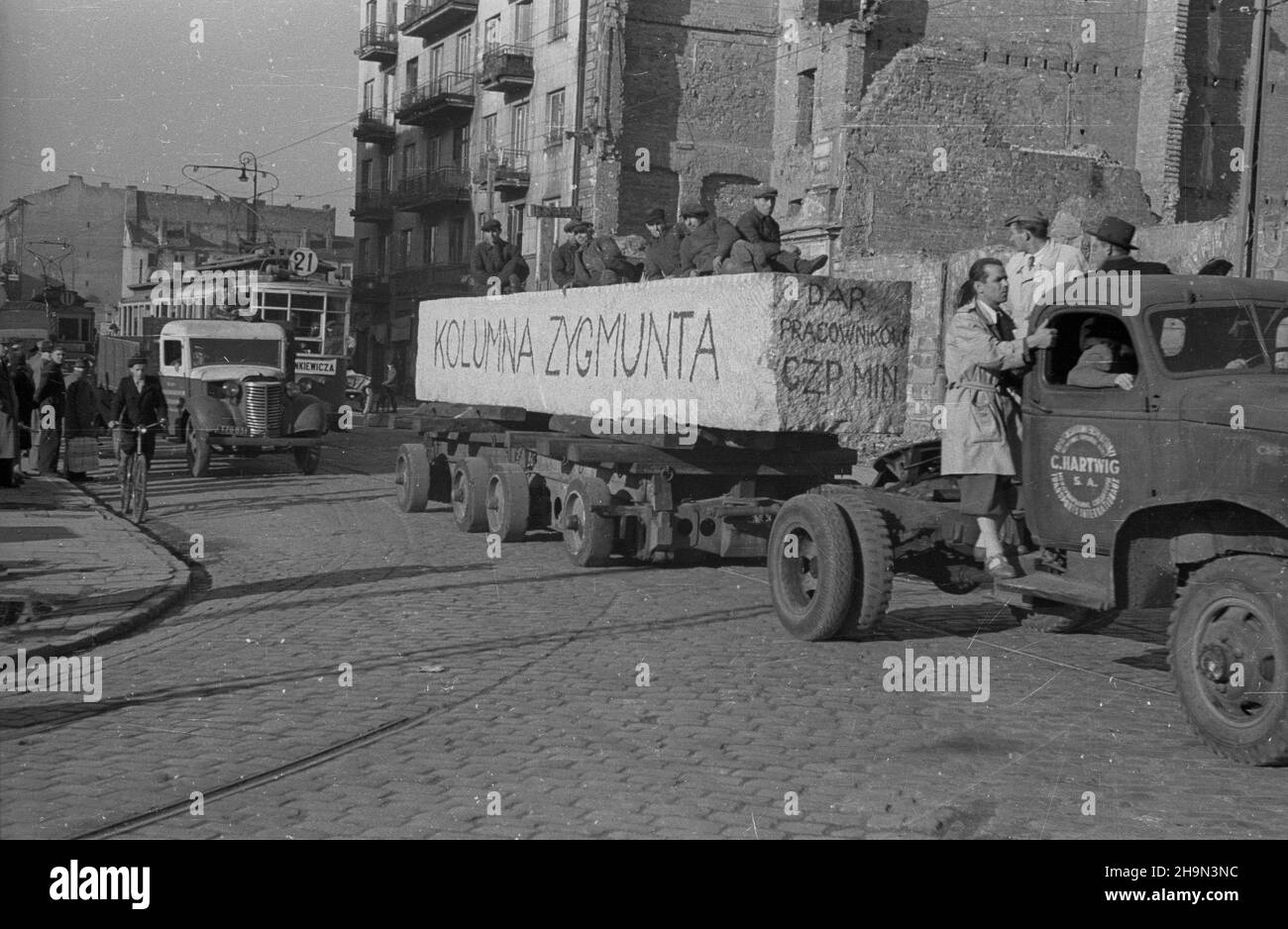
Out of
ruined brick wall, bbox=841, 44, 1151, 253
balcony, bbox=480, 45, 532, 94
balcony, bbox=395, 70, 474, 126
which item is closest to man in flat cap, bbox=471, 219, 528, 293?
ruined brick wall, bbox=841, 44, 1151, 253

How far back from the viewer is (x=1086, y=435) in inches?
322

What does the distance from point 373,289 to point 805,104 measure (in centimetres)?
2429

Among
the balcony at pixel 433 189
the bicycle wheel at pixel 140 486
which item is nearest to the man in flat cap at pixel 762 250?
the bicycle wheel at pixel 140 486

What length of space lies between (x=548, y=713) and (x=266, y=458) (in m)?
21.0

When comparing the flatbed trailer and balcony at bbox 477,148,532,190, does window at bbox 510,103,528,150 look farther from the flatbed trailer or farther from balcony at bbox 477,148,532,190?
the flatbed trailer

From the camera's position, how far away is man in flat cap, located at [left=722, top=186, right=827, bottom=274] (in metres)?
13.0

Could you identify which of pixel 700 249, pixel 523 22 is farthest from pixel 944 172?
pixel 700 249

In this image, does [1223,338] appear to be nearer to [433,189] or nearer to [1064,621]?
[1064,621]

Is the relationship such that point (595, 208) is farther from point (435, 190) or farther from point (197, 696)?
point (197, 696)

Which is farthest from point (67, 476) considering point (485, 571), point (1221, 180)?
point (1221, 180)

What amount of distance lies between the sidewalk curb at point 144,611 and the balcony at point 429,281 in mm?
38581

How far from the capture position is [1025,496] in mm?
8656

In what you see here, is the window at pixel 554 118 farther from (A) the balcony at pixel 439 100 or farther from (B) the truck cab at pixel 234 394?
(B) the truck cab at pixel 234 394

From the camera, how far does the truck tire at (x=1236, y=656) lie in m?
6.65
